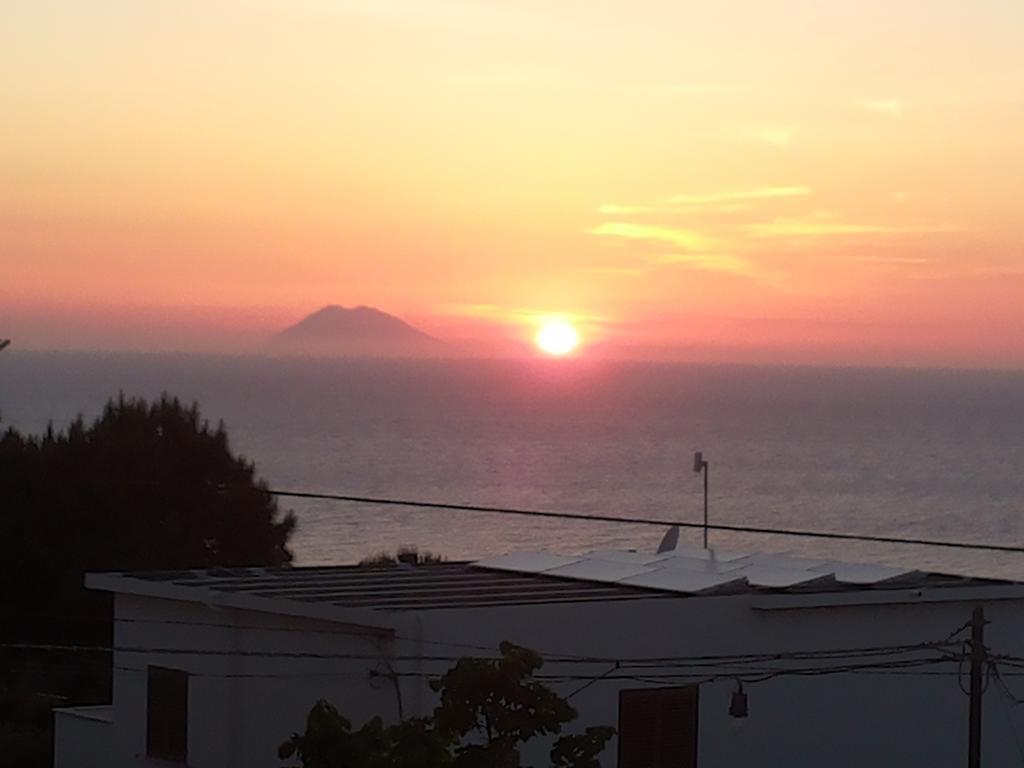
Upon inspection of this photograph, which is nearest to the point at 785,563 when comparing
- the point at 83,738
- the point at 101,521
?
the point at 83,738

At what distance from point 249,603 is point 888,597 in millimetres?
6325

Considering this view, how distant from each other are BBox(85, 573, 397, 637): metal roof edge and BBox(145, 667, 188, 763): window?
0.80 meters

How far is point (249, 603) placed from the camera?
57.2 feet

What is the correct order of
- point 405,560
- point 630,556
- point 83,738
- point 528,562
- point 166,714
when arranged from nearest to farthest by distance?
point 166,714 → point 83,738 → point 528,562 → point 630,556 → point 405,560

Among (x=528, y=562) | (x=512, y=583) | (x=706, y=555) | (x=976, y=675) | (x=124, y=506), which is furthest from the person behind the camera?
(x=124, y=506)

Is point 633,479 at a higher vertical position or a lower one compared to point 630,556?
higher

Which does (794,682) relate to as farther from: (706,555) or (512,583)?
(706,555)

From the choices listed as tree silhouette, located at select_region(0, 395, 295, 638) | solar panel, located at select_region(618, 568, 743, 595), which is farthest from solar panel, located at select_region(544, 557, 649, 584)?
tree silhouette, located at select_region(0, 395, 295, 638)

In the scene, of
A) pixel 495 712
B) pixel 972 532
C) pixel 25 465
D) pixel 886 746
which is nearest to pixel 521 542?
pixel 972 532

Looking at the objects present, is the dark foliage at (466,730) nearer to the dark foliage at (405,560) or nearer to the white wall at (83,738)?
the white wall at (83,738)

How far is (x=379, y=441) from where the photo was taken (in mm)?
165875

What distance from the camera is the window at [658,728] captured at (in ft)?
56.6

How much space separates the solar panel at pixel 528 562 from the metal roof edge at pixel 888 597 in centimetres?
288

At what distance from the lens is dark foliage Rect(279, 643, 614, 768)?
12213 mm
